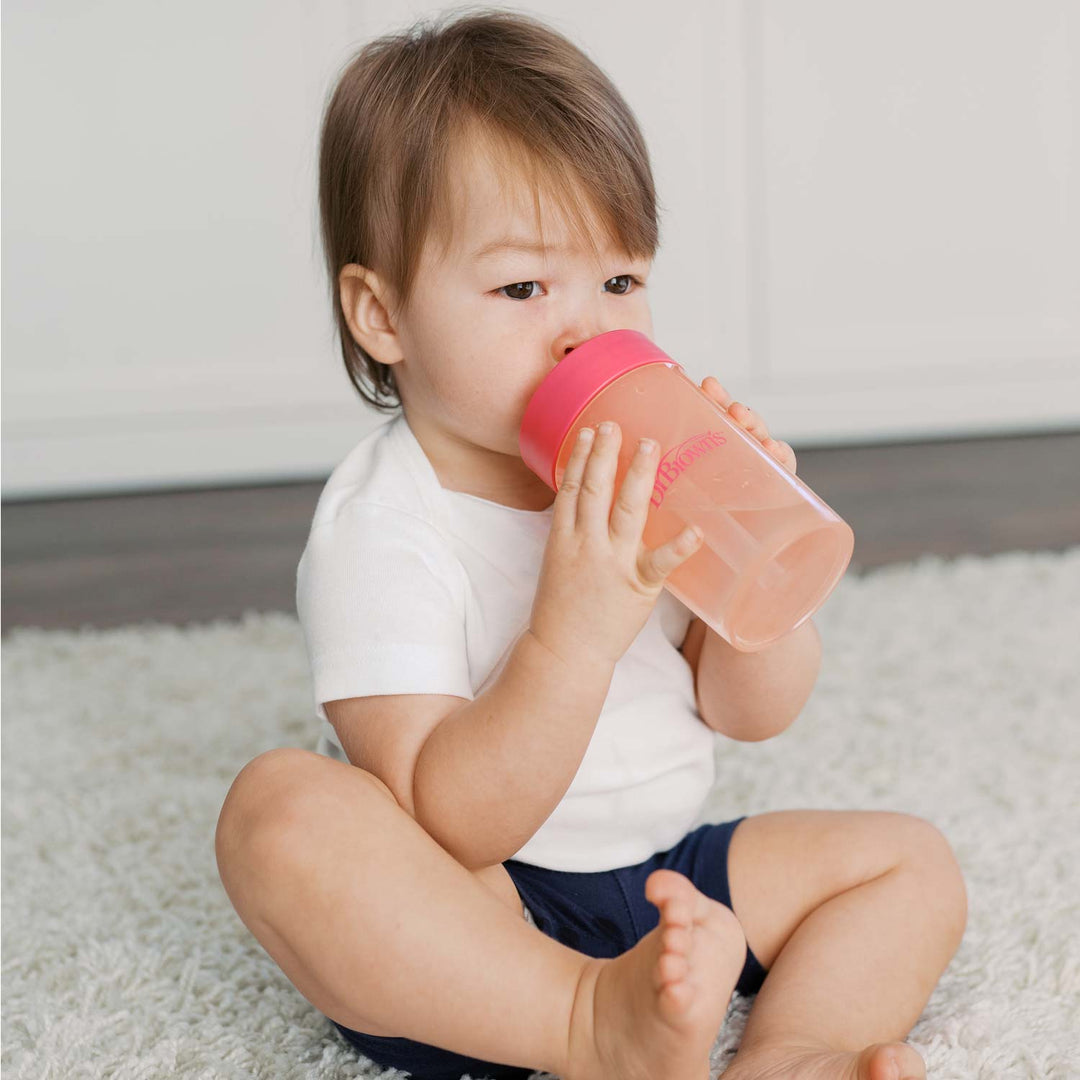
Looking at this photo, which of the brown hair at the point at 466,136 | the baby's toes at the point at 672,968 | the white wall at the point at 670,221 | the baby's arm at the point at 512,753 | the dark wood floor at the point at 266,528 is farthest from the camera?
the white wall at the point at 670,221

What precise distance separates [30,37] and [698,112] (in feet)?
3.65

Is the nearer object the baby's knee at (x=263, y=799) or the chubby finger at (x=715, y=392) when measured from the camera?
the baby's knee at (x=263, y=799)

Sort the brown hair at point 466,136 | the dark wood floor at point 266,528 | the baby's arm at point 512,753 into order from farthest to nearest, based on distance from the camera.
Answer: the dark wood floor at point 266,528 → the brown hair at point 466,136 → the baby's arm at point 512,753

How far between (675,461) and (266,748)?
2.19 feet

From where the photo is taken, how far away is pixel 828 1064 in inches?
25.3

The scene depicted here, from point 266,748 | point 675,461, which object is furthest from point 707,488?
point 266,748

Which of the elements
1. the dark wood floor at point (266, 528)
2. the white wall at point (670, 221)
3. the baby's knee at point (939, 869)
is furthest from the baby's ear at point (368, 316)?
the white wall at point (670, 221)

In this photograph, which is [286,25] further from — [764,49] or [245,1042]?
[245,1042]

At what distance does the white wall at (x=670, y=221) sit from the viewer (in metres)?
2.17

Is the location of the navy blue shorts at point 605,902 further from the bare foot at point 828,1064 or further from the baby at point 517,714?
the bare foot at point 828,1064

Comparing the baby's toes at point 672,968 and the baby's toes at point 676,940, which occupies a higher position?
the baby's toes at point 676,940

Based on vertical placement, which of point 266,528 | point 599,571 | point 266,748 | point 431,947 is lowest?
point 266,528

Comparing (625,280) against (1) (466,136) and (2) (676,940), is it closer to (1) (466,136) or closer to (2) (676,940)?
(1) (466,136)

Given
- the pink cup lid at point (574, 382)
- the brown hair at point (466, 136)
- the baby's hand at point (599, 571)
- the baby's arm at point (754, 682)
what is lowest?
the baby's arm at point (754, 682)
